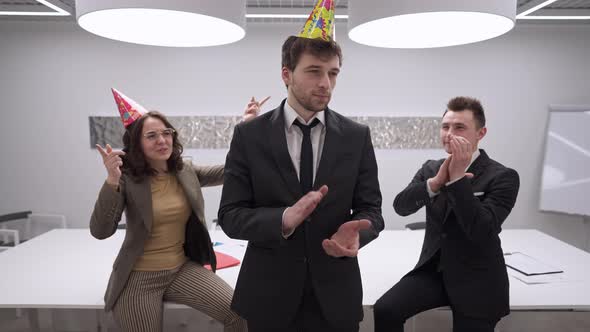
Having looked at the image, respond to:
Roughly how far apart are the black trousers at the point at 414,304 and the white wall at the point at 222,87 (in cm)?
255

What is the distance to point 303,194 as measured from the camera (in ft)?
4.17

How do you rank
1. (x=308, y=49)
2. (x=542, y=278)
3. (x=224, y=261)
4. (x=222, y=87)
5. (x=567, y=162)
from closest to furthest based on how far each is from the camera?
(x=308, y=49) < (x=542, y=278) < (x=224, y=261) < (x=567, y=162) < (x=222, y=87)

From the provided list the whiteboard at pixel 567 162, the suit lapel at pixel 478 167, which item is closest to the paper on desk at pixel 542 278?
the suit lapel at pixel 478 167

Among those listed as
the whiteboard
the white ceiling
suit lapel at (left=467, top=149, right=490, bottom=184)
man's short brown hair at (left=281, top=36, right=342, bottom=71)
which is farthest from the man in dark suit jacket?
the whiteboard

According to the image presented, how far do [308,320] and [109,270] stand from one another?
1.42 metres

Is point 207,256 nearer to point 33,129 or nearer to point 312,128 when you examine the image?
point 312,128

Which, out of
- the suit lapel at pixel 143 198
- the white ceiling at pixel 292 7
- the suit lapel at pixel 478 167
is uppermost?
the white ceiling at pixel 292 7

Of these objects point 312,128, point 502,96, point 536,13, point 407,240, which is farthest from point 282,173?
point 502,96

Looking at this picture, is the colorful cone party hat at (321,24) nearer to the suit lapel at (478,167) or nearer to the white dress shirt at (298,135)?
the white dress shirt at (298,135)

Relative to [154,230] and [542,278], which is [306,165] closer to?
[154,230]

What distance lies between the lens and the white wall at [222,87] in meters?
4.23

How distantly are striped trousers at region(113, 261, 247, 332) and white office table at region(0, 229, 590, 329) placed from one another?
0.09m

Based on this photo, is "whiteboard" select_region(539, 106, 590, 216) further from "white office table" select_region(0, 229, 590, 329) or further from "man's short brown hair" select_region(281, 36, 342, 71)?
"man's short brown hair" select_region(281, 36, 342, 71)

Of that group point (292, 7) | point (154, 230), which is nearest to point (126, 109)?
point (154, 230)
